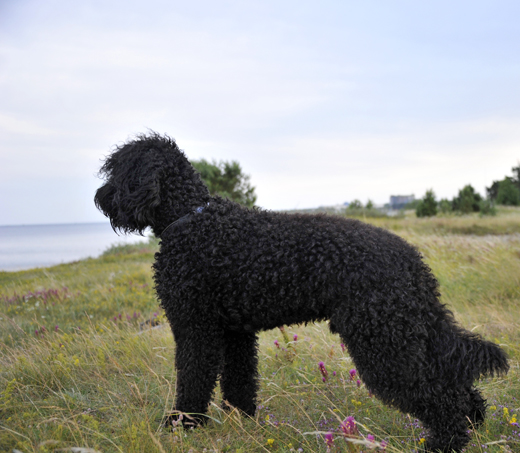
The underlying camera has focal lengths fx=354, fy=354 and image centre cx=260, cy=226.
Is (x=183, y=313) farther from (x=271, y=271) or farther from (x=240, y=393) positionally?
(x=240, y=393)

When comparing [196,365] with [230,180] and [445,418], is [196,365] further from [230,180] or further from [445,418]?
[230,180]

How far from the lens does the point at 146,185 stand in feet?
8.63

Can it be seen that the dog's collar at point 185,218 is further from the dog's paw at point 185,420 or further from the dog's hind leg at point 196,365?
the dog's paw at point 185,420

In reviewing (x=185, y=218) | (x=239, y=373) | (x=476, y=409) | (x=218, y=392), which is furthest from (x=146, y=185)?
(x=476, y=409)

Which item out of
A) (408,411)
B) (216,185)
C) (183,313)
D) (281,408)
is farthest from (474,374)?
(216,185)

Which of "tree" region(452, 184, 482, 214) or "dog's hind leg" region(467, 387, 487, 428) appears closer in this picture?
"dog's hind leg" region(467, 387, 487, 428)

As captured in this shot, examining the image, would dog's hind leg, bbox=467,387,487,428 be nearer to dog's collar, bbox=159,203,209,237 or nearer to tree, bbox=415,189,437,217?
dog's collar, bbox=159,203,209,237

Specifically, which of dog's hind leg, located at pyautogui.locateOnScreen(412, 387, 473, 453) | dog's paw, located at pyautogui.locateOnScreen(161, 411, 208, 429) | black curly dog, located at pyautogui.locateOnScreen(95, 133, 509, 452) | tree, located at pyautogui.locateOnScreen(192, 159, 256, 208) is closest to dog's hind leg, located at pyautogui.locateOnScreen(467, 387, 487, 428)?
black curly dog, located at pyautogui.locateOnScreen(95, 133, 509, 452)

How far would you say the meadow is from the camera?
2.44 metres

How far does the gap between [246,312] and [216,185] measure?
1916 centimetres

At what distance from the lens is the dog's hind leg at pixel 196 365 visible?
8.39 ft

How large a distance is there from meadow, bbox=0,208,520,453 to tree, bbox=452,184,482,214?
24879 mm

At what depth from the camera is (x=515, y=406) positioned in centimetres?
292

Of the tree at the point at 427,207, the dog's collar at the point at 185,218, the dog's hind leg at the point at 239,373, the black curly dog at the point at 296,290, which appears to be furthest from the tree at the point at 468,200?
the dog's collar at the point at 185,218
